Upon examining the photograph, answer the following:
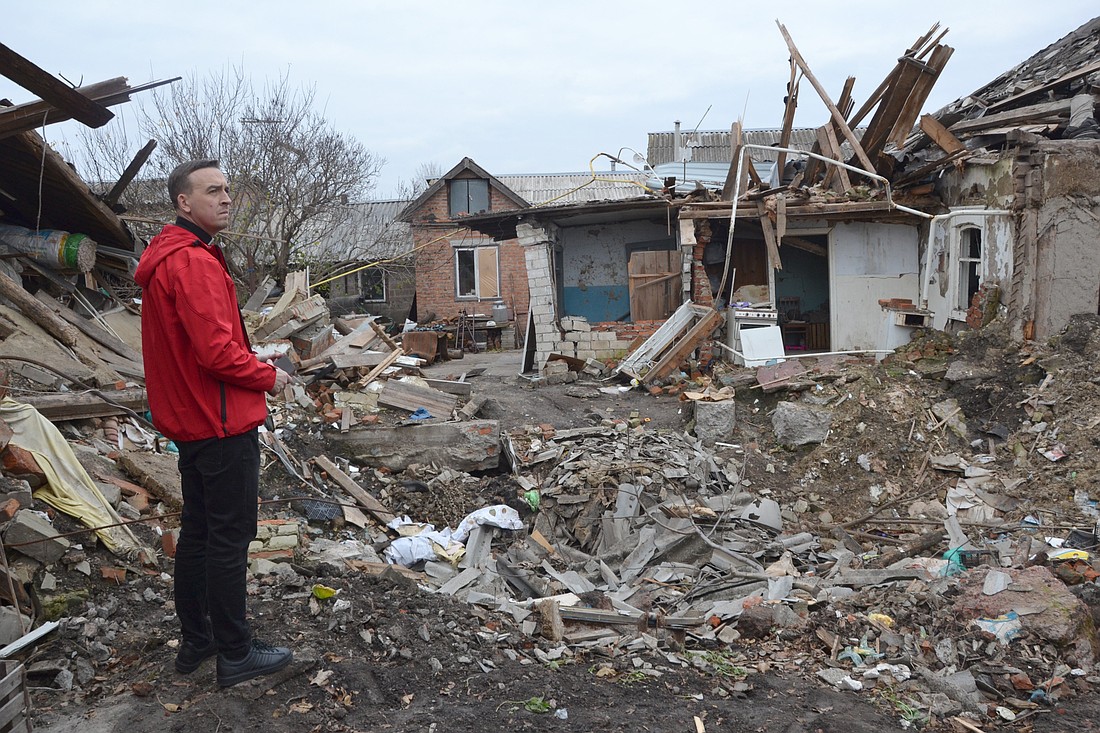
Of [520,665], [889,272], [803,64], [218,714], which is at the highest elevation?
[803,64]

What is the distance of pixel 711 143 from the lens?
2716cm

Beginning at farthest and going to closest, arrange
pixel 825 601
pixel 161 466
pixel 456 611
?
pixel 161 466
pixel 825 601
pixel 456 611

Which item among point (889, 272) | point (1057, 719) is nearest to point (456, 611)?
point (1057, 719)

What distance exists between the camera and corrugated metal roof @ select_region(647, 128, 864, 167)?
86.2ft

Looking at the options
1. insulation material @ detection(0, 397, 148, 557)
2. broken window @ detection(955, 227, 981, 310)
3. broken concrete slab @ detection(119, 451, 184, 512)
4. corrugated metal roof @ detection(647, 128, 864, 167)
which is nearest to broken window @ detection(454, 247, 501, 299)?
corrugated metal roof @ detection(647, 128, 864, 167)

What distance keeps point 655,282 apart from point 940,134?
5155 millimetres

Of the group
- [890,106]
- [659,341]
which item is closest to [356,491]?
[659,341]

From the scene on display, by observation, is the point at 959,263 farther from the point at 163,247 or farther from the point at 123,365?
the point at 163,247

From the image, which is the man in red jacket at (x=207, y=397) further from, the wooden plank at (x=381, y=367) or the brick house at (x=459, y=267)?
the brick house at (x=459, y=267)

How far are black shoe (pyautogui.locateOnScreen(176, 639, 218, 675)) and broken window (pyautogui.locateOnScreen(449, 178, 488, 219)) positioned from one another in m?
23.0

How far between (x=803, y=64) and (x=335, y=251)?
14583mm

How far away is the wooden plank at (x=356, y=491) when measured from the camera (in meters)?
7.52

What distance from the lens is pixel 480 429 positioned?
Result: 28.7ft

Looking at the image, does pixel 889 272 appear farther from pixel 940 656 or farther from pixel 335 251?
pixel 335 251
